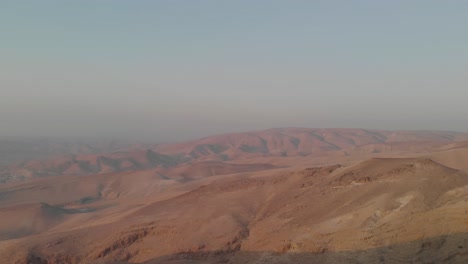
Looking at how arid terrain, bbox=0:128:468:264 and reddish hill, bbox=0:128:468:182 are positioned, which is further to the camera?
reddish hill, bbox=0:128:468:182

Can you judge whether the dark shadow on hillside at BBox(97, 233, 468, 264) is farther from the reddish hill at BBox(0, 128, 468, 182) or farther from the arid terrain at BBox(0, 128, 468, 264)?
the reddish hill at BBox(0, 128, 468, 182)

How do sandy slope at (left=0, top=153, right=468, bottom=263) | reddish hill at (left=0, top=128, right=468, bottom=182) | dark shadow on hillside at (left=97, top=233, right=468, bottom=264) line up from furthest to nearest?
reddish hill at (left=0, top=128, right=468, bottom=182) < sandy slope at (left=0, top=153, right=468, bottom=263) < dark shadow on hillside at (left=97, top=233, right=468, bottom=264)

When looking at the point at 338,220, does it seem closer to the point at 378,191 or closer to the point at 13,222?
the point at 378,191

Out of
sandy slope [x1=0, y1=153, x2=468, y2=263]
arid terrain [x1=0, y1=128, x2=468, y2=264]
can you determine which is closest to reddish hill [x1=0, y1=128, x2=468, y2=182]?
arid terrain [x1=0, y1=128, x2=468, y2=264]

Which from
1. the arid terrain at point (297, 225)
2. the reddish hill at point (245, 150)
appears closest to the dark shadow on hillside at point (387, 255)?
the arid terrain at point (297, 225)

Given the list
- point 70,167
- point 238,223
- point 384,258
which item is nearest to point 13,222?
point 238,223

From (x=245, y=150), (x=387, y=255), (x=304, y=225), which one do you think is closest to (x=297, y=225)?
(x=304, y=225)

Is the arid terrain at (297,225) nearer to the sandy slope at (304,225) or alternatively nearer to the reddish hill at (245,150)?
the sandy slope at (304,225)

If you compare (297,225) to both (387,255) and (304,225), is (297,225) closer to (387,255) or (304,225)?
(304,225)
